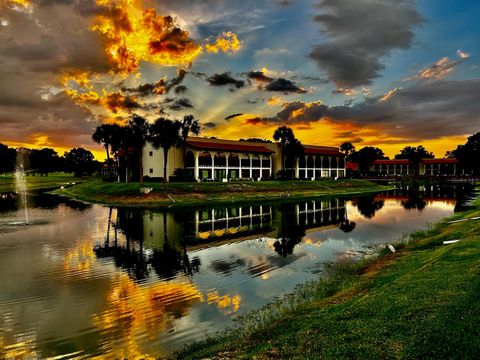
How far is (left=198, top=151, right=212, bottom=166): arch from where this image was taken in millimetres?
93625

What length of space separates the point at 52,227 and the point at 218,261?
22.0 metres

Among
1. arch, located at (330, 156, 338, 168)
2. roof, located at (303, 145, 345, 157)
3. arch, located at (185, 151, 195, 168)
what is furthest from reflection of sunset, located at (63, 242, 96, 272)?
arch, located at (330, 156, 338, 168)

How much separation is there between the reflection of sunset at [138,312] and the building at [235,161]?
68.6m

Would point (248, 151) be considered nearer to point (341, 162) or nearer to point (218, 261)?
point (341, 162)

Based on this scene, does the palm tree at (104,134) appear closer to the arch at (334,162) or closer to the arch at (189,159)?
the arch at (189,159)

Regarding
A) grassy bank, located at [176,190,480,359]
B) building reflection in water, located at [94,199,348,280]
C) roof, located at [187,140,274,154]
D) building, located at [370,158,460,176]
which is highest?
roof, located at [187,140,274,154]

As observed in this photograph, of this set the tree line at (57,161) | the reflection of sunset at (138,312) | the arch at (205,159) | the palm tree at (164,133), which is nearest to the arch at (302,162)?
the arch at (205,159)

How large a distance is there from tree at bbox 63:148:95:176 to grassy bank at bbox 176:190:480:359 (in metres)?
190

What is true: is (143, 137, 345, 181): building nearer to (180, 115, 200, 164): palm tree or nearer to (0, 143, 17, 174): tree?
(180, 115, 200, 164): palm tree

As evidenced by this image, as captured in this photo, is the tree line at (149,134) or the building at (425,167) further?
the building at (425,167)

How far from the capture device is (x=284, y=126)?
Answer: 105062mm

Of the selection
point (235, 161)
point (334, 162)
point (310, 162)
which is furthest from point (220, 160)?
point (334, 162)

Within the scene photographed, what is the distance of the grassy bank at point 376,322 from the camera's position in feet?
28.1

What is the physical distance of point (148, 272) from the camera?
20922mm
